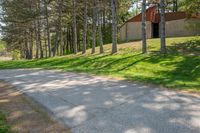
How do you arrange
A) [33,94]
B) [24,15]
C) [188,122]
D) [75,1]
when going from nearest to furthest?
[188,122]
[33,94]
[75,1]
[24,15]

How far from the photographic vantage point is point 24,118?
6332 mm

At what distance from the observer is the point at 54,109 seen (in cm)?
697

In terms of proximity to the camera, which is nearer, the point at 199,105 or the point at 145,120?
the point at 145,120

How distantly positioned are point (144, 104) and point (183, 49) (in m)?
14.1

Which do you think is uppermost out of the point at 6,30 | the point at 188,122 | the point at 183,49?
the point at 6,30

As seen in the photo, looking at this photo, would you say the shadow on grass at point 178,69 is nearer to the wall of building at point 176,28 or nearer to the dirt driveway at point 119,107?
the dirt driveway at point 119,107

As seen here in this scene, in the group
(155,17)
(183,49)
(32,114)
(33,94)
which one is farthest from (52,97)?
(155,17)

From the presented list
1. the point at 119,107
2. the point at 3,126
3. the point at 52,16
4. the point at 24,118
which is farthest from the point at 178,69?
the point at 52,16

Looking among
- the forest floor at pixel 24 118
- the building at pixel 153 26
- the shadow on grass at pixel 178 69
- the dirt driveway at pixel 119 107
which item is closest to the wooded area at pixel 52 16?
the building at pixel 153 26

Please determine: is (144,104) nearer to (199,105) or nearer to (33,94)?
(199,105)

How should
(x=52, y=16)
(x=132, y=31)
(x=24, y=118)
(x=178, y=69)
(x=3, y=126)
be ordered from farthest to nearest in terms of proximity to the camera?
(x=132, y=31) < (x=52, y=16) < (x=178, y=69) < (x=24, y=118) < (x=3, y=126)

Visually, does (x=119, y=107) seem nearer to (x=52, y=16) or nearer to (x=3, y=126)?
(x=3, y=126)

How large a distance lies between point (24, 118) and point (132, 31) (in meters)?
36.2

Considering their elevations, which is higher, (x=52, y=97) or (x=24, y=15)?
(x=24, y=15)
